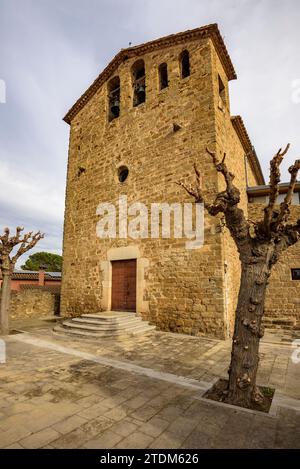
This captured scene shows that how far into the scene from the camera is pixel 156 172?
8656mm

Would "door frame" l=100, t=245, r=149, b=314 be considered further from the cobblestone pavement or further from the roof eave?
the roof eave

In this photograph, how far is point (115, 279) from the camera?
9.23 meters

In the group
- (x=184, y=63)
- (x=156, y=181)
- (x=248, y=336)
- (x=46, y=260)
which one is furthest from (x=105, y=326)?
(x=46, y=260)

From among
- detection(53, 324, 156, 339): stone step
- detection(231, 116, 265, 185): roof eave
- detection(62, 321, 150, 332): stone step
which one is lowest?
detection(53, 324, 156, 339): stone step

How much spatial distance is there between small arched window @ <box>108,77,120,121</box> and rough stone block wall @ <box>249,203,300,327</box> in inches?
325

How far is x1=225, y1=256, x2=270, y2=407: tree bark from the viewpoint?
10.2 ft

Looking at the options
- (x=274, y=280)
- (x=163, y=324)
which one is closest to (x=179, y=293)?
(x=163, y=324)

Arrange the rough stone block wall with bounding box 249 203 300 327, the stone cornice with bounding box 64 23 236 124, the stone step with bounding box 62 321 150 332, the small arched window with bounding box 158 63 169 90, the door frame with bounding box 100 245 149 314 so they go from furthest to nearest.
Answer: the small arched window with bounding box 158 63 169 90, the rough stone block wall with bounding box 249 203 300 327, the stone cornice with bounding box 64 23 236 124, the door frame with bounding box 100 245 149 314, the stone step with bounding box 62 321 150 332

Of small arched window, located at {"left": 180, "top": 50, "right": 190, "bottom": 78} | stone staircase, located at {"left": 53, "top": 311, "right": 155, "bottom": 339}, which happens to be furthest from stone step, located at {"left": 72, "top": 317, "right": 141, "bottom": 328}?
small arched window, located at {"left": 180, "top": 50, "right": 190, "bottom": 78}

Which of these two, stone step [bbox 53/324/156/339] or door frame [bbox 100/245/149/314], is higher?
door frame [bbox 100/245/149/314]

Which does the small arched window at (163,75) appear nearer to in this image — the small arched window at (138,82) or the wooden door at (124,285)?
the small arched window at (138,82)

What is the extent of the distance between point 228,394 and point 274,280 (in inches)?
283

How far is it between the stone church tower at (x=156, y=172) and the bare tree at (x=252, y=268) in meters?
3.42

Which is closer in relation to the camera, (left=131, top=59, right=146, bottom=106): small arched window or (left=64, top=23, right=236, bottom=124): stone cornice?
(left=64, top=23, right=236, bottom=124): stone cornice
